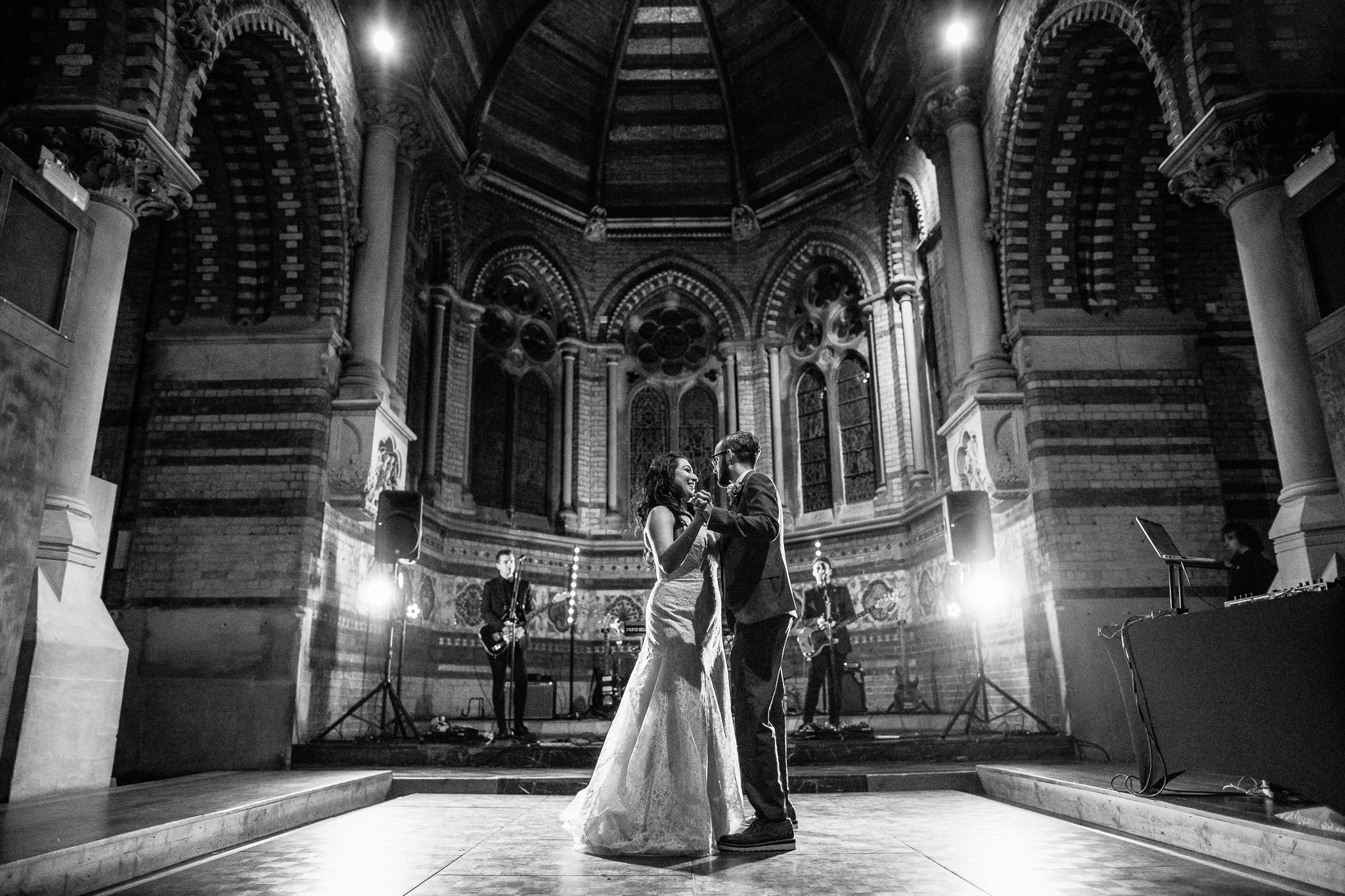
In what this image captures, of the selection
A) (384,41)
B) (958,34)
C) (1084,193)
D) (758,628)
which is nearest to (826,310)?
(958,34)

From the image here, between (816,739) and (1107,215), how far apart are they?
5.90 meters

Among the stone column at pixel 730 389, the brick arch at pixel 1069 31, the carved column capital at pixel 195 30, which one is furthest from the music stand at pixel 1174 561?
the stone column at pixel 730 389

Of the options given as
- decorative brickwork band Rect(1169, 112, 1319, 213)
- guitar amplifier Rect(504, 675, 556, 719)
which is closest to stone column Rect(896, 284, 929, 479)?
guitar amplifier Rect(504, 675, 556, 719)

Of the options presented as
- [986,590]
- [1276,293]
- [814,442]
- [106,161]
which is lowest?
[986,590]

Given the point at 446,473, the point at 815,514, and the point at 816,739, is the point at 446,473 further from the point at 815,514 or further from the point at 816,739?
the point at 816,739

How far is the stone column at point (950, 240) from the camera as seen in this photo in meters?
9.91

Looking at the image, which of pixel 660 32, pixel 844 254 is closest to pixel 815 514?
pixel 844 254

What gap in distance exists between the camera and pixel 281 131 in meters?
9.07

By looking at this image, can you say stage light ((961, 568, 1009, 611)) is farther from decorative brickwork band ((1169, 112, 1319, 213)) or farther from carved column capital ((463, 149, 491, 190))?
carved column capital ((463, 149, 491, 190))

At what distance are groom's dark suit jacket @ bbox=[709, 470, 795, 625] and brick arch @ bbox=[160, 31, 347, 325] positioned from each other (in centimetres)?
664

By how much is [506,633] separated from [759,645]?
185 inches

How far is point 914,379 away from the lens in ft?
43.2

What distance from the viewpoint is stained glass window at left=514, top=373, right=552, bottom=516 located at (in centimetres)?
1489

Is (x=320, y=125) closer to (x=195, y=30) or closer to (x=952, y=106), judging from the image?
(x=195, y=30)
